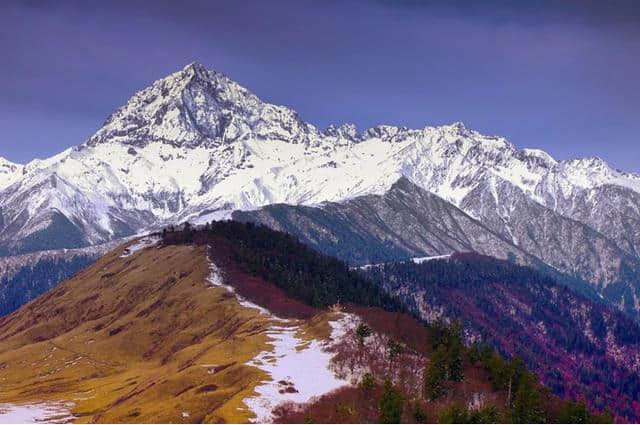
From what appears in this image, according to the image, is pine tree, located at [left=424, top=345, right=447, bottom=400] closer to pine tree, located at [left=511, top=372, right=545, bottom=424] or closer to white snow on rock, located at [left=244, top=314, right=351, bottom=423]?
pine tree, located at [left=511, top=372, right=545, bottom=424]

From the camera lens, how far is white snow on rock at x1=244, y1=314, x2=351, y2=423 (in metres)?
157

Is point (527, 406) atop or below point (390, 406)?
atop

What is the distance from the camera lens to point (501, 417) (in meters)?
157

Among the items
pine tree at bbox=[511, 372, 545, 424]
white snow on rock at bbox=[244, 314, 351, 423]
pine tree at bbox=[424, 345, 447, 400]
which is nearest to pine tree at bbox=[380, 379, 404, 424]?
white snow on rock at bbox=[244, 314, 351, 423]

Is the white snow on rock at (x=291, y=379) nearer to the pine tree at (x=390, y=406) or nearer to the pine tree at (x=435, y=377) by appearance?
the pine tree at (x=435, y=377)

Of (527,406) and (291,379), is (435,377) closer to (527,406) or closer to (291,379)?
(527,406)

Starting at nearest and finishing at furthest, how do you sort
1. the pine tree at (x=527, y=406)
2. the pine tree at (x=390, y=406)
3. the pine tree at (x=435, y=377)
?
the pine tree at (x=390, y=406)
the pine tree at (x=527, y=406)
the pine tree at (x=435, y=377)

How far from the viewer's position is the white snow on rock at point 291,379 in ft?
514

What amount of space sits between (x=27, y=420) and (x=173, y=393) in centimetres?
4138

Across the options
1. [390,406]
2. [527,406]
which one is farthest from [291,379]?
[527,406]

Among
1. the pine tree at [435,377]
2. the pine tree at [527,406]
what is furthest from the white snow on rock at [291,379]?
the pine tree at [527,406]

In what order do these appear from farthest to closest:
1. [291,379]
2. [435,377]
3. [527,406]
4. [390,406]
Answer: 1. [291,379]
2. [435,377]
3. [527,406]
4. [390,406]

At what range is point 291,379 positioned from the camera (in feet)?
565

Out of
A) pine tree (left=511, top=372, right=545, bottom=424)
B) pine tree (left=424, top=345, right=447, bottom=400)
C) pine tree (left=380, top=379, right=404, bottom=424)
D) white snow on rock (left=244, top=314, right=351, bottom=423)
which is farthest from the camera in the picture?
pine tree (left=424, top=345, right=447, bottom=400)
